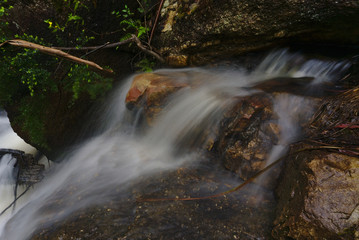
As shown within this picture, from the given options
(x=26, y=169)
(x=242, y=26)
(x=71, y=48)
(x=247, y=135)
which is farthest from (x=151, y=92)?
(x=26, y=169)

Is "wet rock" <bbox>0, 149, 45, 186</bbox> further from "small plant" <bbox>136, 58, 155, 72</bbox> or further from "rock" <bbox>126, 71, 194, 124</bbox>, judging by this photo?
"small plant" <bbox>136, 58, 155, 72</bbox>

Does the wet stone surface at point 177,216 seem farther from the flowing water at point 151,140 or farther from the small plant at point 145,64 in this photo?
the small plant at point 145,64

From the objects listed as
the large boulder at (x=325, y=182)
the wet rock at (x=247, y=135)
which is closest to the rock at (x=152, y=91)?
the wet rock at (x=247, y=135)

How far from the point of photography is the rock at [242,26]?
306 centimetres

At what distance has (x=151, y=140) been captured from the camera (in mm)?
3709

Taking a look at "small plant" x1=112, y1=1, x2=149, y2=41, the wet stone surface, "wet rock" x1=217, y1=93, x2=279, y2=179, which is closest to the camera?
the wet stone surface

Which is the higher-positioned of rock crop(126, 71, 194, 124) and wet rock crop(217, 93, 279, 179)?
rock crop(126, 71, 194, 124)

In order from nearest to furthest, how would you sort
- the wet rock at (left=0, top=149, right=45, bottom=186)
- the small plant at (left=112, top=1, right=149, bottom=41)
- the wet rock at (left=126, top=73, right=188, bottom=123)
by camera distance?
the wet rock at (left=126, top=73, right=188, bottom=123) → the small plant at (left=112, top=1, right=149, bottom=41) → the wet rock at (left=0, top=149, right=45, bottom=186)

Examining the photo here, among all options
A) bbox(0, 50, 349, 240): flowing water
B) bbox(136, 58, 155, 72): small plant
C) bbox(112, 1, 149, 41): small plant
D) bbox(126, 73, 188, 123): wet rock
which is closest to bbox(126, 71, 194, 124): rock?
bbox(126, 73, 188, 123): wet rock

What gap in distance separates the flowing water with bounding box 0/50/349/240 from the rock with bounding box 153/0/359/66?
1.27ft

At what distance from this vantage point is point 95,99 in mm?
4730

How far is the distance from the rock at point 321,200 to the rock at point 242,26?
7.31 feet

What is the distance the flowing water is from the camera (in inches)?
104

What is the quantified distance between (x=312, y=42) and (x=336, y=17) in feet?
2.25
